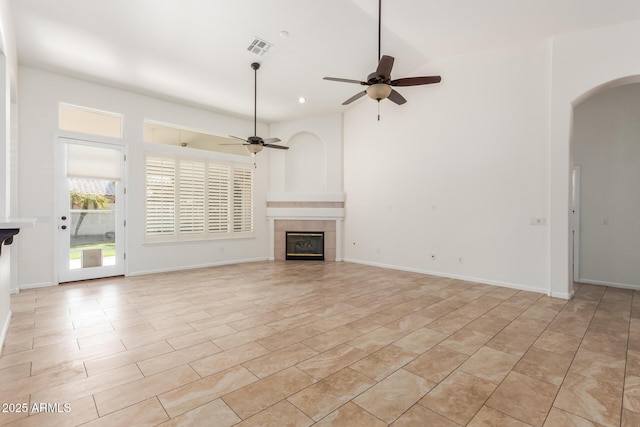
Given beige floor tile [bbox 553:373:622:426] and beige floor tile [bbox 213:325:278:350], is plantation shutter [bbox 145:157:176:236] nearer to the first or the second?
beige floor tile [bbox 213:325:278:350]

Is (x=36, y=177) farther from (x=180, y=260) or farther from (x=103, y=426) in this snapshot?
(x=103, y=426)

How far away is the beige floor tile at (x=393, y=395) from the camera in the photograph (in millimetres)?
1909

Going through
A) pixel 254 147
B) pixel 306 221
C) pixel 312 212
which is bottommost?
pixel 306 221

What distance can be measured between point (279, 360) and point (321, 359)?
355 mm

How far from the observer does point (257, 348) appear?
278 centimetres

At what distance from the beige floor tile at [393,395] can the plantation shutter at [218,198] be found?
229 inches

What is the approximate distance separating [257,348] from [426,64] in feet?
18.9

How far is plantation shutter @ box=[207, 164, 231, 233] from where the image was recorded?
710 centimetres

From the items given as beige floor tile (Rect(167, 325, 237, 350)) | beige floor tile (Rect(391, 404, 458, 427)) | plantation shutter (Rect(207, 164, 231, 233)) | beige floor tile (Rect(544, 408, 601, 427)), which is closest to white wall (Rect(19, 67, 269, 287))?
plantation shutter (Rect(207, 164, 231, 233))

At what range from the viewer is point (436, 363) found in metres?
2.52

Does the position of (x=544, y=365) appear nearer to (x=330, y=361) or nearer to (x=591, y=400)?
(x=591, y=400)

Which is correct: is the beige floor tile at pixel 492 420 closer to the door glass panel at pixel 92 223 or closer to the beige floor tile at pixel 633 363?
the beige floor tile at pixel 633 363

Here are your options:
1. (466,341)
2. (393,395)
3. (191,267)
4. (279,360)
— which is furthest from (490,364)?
(191,267)

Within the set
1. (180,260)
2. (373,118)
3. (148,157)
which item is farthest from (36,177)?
(373,118)
